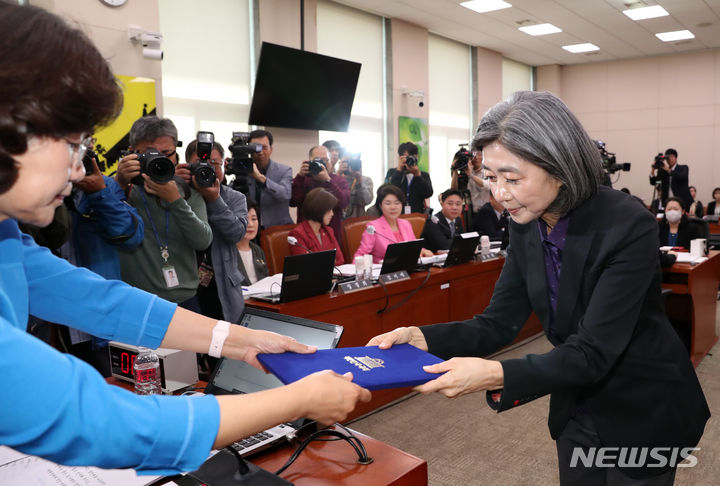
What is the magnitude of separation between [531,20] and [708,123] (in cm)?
479

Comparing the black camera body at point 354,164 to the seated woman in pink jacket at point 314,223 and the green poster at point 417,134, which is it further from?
the green poster at point 417,134

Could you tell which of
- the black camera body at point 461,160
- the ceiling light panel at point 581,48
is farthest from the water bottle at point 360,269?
the ceiling light panel at point 581,48

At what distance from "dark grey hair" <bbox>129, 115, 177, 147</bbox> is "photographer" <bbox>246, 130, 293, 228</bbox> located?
1472 millimetres

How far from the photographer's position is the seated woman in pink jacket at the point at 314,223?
148 inches

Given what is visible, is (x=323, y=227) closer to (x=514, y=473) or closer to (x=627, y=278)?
(x=514, y=473)

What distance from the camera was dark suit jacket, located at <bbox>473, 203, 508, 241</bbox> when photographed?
5.38 m

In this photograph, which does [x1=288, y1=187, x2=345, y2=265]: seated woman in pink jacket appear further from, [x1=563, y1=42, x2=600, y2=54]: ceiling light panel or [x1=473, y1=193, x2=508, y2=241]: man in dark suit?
[x1=563, y1=42, x2=600, y2=54]: ceiling light panel

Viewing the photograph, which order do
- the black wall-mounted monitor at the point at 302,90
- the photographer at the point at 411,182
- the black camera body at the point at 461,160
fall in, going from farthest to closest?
the black wall-mounted monitor at the point at 302,90
the photographer at the point at 411,182
the black camera body at the point at 461,160

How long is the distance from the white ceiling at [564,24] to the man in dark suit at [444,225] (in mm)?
3296

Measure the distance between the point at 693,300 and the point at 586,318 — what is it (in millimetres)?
3252

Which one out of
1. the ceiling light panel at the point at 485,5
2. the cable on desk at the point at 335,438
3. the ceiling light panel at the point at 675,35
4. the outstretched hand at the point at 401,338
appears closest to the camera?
the cable on desk at the point at 335,438

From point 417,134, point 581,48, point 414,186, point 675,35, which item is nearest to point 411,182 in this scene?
point 414,186

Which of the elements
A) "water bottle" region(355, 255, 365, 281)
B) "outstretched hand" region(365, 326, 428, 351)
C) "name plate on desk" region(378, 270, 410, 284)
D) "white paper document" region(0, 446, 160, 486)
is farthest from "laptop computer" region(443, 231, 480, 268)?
"white paper document" region(0, 446, 160, 486)

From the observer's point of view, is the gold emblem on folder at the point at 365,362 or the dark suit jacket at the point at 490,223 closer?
the gold emblem on folder at the point at 365,362
